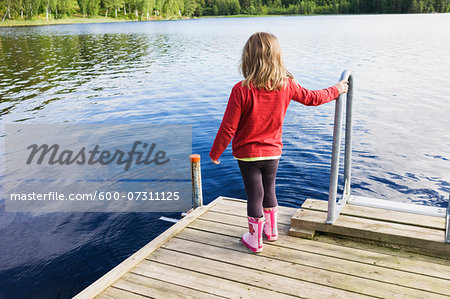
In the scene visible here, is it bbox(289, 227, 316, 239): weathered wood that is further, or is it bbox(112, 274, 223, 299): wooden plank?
bbox(289, 227, 316, 239): weathered wood

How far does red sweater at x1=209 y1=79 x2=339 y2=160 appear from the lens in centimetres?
302

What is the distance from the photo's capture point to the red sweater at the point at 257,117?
9.91 feet

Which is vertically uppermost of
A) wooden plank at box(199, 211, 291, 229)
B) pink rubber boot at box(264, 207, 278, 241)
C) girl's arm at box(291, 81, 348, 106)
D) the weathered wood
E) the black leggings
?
girl's arm at box(291, 81, 348, 106)

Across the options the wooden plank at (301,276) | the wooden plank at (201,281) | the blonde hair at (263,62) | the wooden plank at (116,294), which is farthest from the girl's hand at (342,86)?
the wooden plank at (116,294)

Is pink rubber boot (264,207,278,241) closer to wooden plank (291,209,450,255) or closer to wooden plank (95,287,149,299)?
wooden plank (291,209,450,255)

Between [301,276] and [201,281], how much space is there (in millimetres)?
800

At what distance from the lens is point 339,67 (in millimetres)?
20391

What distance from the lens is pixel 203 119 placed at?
11844 mm

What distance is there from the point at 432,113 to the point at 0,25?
75743 mm

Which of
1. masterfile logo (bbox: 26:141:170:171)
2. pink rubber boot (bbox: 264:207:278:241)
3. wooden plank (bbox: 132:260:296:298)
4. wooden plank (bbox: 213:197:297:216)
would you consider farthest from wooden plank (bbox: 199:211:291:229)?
masterfile logo (bbox: 26:141:170:171)

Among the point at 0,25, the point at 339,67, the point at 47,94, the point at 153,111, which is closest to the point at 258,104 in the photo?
the point at 153,111

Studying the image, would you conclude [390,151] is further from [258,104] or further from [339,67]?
[339,67]

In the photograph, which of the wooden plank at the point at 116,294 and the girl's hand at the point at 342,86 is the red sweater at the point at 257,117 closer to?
the girl's hand at the point at 342,86

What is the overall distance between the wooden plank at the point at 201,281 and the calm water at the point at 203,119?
1.67m
